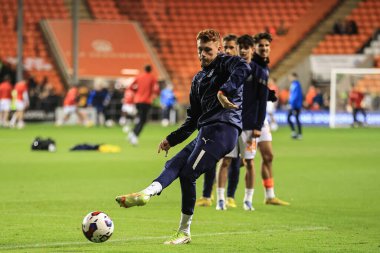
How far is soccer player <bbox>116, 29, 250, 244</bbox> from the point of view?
28.9ft

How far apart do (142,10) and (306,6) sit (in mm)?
8613

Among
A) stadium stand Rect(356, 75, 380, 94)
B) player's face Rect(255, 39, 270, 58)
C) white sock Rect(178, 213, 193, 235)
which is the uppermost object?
player's face Rect(255, 39, 270, 58)

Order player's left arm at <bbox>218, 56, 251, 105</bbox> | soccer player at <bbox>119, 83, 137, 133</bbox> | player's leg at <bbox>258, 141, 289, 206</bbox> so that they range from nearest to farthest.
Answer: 1. player's left arm at <bbox>218, 56, 251, 105</bbox>
2. player's leg at <bbox>258, 141, 289, 206</bbox>
3. soccer player at <bbox>119, 83, 137, 133</bbox>

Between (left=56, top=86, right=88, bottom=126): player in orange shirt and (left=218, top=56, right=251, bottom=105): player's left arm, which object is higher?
(left=218, top=56, right=251, bottom=105): player's left arm

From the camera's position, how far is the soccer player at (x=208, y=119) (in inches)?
347

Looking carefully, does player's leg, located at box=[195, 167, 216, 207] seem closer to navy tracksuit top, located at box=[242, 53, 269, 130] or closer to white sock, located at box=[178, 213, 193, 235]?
navy tracksuit top, located at box=[242, 53, 269, 130]

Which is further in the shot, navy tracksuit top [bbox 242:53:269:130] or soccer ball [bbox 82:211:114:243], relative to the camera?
navy tracksuit top [bbox 242:53:269:130]

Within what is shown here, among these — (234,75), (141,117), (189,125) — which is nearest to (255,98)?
(189,125)

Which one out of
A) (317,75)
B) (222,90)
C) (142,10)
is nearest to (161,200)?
(222,90)

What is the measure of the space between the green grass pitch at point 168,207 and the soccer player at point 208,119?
53 cm

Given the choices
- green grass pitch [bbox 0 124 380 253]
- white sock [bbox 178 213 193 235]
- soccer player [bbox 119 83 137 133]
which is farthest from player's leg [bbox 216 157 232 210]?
soccer player [bbox 119 83 137 133]

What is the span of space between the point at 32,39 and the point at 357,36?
634 inches

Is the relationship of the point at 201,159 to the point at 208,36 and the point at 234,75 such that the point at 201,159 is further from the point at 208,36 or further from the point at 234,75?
the point at 208,36

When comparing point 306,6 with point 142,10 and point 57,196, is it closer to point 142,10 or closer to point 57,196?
point 142,10
